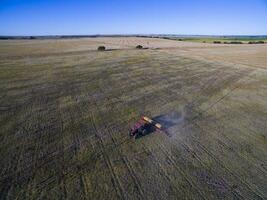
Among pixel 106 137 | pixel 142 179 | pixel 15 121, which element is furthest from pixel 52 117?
pixel 142 179

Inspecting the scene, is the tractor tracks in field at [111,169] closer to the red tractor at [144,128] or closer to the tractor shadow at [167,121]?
the red tractor at [144,128]

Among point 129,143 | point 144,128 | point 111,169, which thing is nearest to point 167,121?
point 144,128

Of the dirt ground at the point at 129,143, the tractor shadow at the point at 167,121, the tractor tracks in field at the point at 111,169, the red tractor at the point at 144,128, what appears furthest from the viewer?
the tractor shadow at the point at 167,121

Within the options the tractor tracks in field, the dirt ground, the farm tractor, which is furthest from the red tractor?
the tractor tracks in field

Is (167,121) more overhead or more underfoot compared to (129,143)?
more underfoot

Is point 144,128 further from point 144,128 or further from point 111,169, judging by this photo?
point 111,169

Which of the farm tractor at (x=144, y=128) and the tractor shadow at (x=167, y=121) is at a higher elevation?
the farm tractor at (x=144, y=128)

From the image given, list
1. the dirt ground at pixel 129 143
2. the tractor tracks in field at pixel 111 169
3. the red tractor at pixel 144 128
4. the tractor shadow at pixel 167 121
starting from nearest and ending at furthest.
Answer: the tractor tracks in field at pixel 111 169 → the dirt ground at pixel 129 143 → the red tractor at pixel 144 128 → the tractor shadow at pixel 167 121

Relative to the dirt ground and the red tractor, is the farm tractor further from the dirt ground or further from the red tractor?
the dirt ground

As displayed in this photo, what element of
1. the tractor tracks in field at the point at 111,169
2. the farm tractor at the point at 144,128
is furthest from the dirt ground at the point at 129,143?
the farm tractor at the point at 144,128
